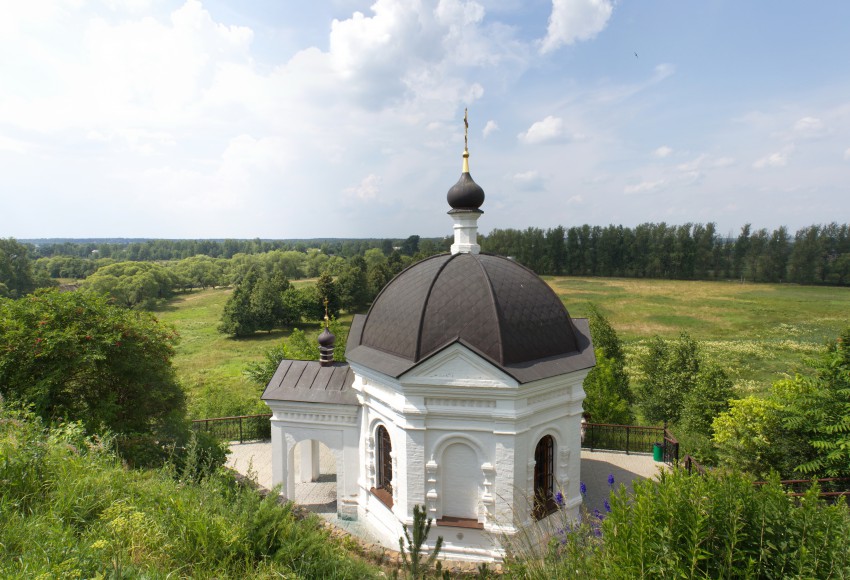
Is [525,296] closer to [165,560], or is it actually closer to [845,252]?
[165,560]

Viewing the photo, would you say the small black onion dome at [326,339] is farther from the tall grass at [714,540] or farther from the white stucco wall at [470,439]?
the tall grass at [714,540]

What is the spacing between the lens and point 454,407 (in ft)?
31.8

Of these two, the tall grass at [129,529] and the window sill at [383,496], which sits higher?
the tall grass at [129,529]

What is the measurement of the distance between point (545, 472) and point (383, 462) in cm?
404

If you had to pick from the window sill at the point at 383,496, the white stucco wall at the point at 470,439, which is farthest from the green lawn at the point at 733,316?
the window sill at the point at 383,496

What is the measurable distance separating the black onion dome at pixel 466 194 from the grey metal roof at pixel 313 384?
577 centimetres

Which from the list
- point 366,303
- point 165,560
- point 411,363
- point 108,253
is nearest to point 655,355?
point 411,363

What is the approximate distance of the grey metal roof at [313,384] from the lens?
11.8 meters

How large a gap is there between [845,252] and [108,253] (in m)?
207

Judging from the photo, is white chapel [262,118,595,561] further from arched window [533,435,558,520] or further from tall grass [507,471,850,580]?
tall grass [507,471,850,580]

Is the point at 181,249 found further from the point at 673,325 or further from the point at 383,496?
the point at 383,496

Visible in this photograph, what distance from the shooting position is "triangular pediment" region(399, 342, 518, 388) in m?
9.28

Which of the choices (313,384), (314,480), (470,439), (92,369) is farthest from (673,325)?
(92,369)

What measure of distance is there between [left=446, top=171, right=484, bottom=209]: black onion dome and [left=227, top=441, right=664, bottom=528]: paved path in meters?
8.80
